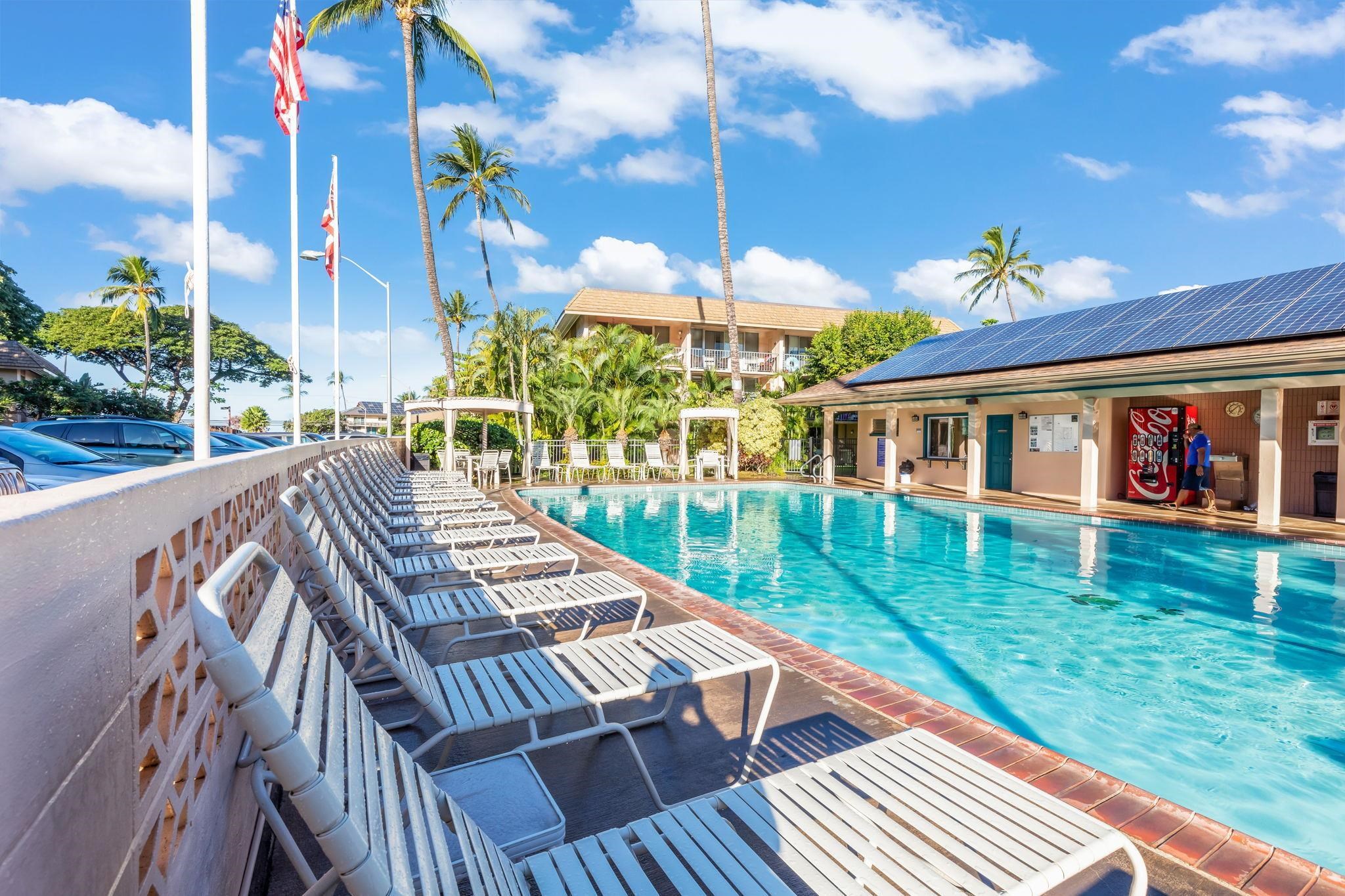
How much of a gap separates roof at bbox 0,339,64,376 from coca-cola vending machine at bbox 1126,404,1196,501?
3262cm

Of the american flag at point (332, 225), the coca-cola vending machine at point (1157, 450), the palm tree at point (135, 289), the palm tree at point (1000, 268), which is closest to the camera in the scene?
the american flag at point (332, 225)

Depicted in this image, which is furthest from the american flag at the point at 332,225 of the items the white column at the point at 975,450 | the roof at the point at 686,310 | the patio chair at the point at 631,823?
the roof at the point at 686,310

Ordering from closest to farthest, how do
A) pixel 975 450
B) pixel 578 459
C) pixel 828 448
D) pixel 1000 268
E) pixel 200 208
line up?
pixel 200 208, pixel 975 450, pixel 828 448, pixel 578 459, pixel 1000 268

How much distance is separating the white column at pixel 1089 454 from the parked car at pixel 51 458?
52.4ft

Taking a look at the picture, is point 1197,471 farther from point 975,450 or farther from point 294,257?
point 294,257

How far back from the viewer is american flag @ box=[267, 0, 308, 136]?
665 centimetres

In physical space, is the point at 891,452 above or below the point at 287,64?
below

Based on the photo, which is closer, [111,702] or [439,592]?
[111,702]

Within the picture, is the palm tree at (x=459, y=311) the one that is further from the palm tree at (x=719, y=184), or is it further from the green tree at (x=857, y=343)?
the palm tree at (x=719, y=184)

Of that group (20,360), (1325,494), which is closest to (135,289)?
(20,360)

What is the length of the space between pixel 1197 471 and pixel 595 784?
49.4 ft

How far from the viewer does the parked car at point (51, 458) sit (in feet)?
24.8

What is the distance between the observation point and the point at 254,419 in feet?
200

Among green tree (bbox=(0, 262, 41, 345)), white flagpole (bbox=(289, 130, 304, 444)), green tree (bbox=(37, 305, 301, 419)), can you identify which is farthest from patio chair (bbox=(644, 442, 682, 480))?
green tree (bbox=(37, 305, 301, 419))
